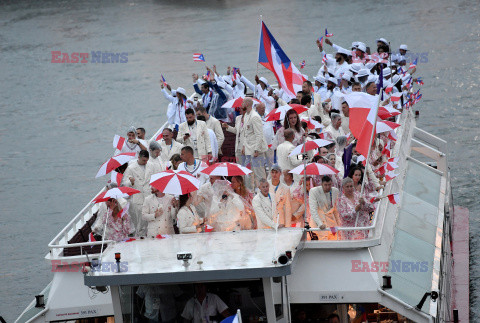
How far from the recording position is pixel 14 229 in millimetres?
31453

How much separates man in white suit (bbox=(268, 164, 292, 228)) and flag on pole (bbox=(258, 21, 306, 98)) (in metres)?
4.02

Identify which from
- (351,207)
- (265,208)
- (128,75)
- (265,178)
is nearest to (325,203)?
(351,207)

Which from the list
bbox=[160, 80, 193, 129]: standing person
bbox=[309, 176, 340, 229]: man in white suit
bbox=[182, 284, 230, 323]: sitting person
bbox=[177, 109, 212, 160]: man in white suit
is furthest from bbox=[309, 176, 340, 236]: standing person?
bbox=[160, 80, 193, 129]: standing person

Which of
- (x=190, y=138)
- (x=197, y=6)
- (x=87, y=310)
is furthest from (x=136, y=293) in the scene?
(x=197, y=6)

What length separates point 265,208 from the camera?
1510cm

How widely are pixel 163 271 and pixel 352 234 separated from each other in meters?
3.42

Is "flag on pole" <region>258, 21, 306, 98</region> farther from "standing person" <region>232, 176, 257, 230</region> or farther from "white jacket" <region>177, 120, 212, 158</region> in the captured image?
"standing person" <region>232, 176, 257, 230</region>

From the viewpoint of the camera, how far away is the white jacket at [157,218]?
15484 millimetres

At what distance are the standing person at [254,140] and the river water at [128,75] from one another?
277 inches

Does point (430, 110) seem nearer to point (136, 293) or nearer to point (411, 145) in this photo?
point (411, 145)

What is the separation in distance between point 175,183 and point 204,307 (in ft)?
7.75

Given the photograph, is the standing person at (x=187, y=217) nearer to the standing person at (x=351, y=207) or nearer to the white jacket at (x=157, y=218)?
the white jacket at (x=157, y=218)

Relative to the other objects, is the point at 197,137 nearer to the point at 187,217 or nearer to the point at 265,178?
the point at 265,178

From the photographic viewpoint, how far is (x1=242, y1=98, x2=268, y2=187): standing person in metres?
19.2
